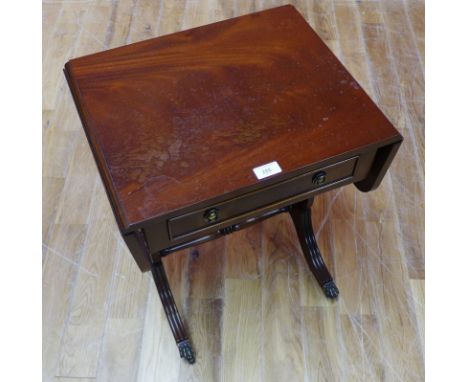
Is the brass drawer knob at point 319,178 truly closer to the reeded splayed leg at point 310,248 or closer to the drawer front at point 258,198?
the drawer front at point 258,198

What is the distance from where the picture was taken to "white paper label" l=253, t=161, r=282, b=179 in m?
1.08

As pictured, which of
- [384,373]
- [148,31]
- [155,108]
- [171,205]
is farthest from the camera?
[148,31]

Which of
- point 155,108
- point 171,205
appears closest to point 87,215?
point 155,108

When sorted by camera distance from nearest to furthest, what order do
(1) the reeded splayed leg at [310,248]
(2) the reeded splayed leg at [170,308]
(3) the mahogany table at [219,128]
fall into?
(3) the mahogany table at [219,128], (2) the reeded splayed leg at [170,308], (1) the reeded splayed leg at [310,248]

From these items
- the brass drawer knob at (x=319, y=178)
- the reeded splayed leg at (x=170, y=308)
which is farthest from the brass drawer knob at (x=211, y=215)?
the reeded splayed leg at (x=170, y=308)

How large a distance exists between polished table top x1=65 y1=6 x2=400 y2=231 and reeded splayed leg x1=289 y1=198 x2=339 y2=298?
46 cm

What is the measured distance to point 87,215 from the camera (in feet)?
5.79

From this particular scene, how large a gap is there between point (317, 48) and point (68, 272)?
3.53 ft

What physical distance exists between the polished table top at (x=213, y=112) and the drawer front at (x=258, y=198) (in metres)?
0.04

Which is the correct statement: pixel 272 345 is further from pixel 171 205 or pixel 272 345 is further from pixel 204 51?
pixel 204 51

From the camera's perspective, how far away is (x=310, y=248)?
162 centimetres

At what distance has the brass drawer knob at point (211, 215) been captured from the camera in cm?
108

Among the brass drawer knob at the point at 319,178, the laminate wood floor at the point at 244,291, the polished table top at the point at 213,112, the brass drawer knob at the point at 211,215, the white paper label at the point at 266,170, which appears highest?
the polished table top at the point at 213,112

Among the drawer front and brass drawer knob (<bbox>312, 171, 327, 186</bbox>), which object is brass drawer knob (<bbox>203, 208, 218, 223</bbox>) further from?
brass drawer knob (<bbox>312, 171, 327, 186</bbox>)
